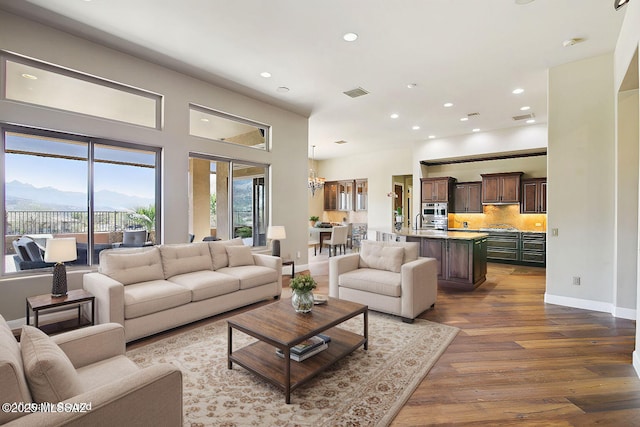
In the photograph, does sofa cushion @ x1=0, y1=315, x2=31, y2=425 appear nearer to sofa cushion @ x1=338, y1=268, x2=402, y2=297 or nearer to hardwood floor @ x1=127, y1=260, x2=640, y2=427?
hardwood floor @ x1=127, y1=260, x2=640, y2=427

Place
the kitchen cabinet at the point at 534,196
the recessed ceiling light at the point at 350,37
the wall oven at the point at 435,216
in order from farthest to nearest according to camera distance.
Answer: the wall oven at the point at 435,216
the kitchen cabinet at the point at 534,196
the recessed ceiling light at the point at 350,37

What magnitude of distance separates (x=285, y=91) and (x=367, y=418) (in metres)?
5.03

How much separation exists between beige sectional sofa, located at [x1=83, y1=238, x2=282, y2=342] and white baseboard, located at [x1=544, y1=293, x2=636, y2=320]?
4.01m

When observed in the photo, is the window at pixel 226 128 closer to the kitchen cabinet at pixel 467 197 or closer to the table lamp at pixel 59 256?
the table lamp at pixel 59 256

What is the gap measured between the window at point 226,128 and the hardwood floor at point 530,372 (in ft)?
14.5

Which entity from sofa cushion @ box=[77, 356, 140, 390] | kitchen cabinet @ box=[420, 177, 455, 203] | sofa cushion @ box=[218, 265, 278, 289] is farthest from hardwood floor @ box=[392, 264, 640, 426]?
kitchen cabinet @ box=[420, 177, 455, 203]

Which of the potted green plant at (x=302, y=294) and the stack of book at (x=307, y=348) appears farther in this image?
the potted green plant at (x=302, y=294)

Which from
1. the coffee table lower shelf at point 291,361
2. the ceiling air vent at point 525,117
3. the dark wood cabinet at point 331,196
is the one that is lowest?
the coffee table lower shelf at point 291,361

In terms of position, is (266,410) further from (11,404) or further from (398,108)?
(398,108)

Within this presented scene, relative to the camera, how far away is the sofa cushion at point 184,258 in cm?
387

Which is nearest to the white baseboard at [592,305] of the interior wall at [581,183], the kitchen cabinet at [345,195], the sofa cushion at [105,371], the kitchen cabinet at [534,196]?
the interior wall at [581,183]

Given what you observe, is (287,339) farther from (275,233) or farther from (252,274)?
(275,233)

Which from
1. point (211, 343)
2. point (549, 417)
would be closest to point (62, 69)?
point (211, 343)

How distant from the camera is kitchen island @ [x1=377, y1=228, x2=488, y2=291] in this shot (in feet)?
16.7
